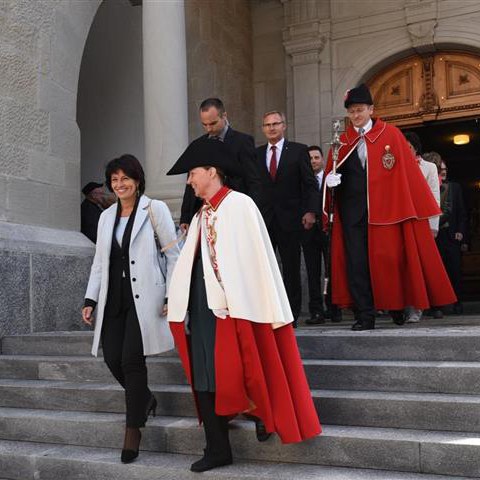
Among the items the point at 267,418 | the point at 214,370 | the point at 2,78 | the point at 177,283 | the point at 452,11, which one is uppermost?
the point at 452,11

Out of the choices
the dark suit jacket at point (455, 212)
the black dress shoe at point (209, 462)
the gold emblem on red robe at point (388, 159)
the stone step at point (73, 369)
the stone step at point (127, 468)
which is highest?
the gold emblem on red robe at point (388, 159)

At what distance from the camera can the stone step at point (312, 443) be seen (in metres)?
3.40

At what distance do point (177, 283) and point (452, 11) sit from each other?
840cm

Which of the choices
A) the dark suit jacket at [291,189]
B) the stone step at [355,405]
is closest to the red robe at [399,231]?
the dark suit jacket at [291,189]

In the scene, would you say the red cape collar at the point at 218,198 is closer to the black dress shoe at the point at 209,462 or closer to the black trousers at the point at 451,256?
the black dress shoe at the point at 209,462

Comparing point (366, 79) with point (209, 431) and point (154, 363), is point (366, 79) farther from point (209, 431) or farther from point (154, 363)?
point (209, 431)

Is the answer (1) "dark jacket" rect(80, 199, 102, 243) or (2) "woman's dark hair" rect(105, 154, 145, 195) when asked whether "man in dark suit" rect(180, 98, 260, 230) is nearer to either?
(2) "woman's dark hair" rect(105, 154, 145, 195)

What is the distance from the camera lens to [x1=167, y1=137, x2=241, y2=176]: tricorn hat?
3520 mm

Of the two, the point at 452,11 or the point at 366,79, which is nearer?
the point at 452,11

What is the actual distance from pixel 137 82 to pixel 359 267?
605 centimetres

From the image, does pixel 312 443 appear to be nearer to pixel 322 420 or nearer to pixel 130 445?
pixel 322 420

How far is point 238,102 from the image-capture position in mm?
11344

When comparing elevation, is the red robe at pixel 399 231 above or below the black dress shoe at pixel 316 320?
above

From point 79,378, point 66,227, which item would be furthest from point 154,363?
point 66,227
